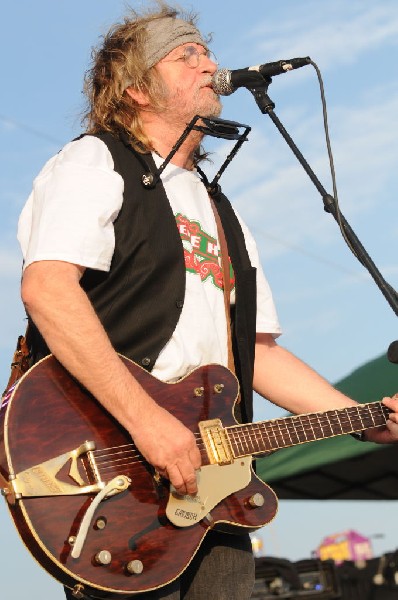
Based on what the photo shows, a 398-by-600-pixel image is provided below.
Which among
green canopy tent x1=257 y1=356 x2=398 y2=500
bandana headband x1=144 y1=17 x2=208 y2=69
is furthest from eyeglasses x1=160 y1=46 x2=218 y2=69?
green canopy tent x1=257 y1=356 x2=398 y2=500

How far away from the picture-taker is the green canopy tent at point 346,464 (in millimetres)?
7539

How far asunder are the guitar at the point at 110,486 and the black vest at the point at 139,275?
13cm

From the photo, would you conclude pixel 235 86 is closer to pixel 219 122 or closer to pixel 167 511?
pixel 219 122

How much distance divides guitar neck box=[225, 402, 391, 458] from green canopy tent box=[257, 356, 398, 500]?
3748 mm

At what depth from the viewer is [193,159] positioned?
382 centimetres

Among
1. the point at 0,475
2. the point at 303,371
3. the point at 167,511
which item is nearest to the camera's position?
the point at 0,475

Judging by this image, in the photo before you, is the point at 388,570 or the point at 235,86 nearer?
the point at 235,86

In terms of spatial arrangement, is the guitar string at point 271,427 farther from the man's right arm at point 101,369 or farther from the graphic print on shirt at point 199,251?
the graphic print on shirt at point 199,251

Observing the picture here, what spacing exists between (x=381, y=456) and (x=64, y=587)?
511 centimetres

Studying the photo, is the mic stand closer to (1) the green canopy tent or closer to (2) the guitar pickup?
(2) the guitar pickup

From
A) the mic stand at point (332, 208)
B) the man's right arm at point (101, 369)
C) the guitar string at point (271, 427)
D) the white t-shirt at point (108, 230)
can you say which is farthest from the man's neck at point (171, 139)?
the guitar string at point (271, 427)

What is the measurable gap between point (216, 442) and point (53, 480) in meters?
0.59

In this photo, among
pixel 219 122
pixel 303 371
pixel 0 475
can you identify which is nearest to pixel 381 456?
pixel 303 371

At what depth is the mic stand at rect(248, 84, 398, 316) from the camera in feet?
10.3
